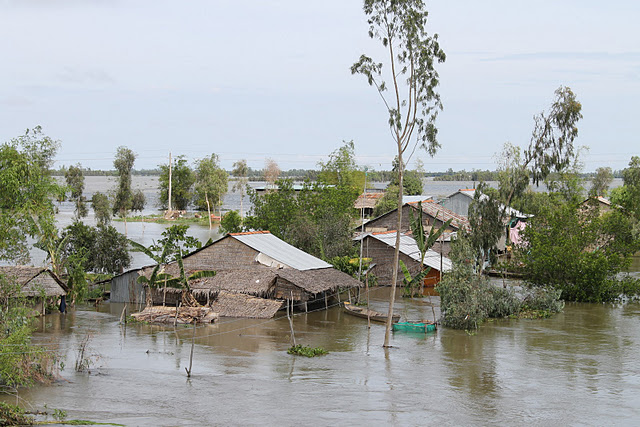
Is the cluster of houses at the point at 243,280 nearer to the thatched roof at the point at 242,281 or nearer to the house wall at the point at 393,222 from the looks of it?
the thatched roof at the point at 242,281

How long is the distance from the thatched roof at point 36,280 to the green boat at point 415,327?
11569 millimetres

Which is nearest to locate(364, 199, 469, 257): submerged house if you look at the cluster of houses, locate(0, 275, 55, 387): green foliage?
the cluster of houses

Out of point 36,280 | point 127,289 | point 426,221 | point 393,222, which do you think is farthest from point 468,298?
point 393,222

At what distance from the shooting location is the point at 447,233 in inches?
1369

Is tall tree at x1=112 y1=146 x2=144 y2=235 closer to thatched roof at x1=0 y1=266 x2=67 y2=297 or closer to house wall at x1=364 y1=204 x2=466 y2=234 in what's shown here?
house wall at x1=364 y1=204 x2=466 y2=234

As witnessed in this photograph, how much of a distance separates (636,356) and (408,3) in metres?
11.7

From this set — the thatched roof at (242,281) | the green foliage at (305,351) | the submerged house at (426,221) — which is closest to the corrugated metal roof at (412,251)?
the submerged house at (426,221)

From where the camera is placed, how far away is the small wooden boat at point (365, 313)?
76.7 feet

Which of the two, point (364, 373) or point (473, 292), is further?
point (473, 292)

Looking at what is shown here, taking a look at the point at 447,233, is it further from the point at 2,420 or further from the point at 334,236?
the point at 2,420

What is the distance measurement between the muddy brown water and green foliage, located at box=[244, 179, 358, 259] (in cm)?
867

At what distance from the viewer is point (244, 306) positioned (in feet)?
76.9

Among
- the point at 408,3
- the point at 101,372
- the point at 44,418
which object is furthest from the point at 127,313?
the point at 408,3

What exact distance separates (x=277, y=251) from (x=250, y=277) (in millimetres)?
2665
